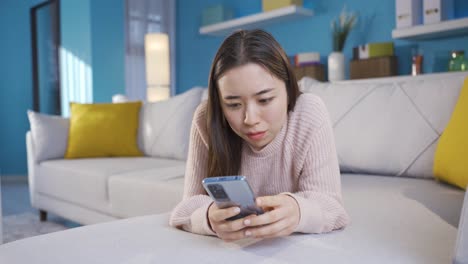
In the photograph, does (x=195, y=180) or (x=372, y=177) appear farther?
(x=372, y=177)

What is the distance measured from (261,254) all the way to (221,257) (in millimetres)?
70

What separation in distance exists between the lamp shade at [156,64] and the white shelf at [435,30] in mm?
2247

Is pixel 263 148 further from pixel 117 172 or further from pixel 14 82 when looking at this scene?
pixel 14 82

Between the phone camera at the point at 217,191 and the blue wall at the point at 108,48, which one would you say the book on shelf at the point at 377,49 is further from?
the phone camera at the point at 217,191

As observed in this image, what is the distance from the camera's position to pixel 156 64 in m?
4.36

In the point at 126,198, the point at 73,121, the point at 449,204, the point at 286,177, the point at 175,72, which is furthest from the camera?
the point at 175,72

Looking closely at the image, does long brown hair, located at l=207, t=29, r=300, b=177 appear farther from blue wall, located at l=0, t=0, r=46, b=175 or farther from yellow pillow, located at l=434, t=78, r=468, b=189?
blue wall, located at l=0, t=0, r=46, b=175

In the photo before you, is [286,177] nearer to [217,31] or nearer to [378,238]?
[378,238]

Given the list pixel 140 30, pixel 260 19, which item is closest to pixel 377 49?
pixel 260 19

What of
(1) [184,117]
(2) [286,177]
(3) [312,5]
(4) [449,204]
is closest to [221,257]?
(2) [286,177]

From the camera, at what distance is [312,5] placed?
386 cm

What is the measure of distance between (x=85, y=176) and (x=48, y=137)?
2.25ft

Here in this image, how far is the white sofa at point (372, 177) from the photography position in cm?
91

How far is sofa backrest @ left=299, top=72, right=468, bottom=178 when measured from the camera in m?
1.58
